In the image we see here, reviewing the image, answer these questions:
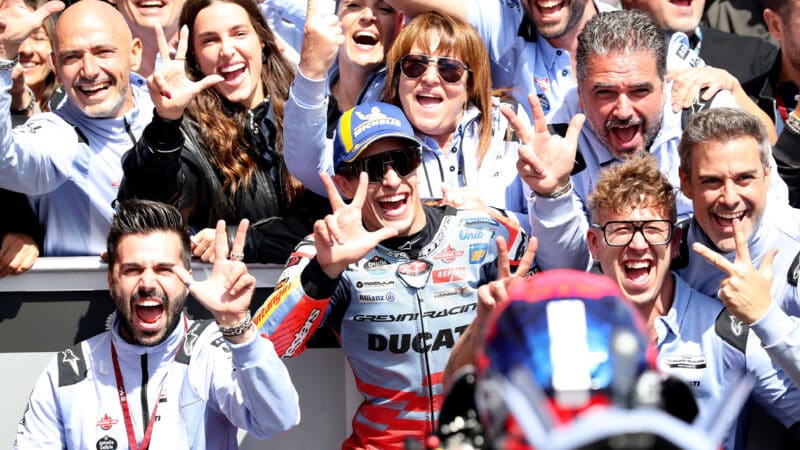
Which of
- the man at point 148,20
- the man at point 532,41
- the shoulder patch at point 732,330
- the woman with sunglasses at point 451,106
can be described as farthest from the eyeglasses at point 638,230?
the man at point 148,20

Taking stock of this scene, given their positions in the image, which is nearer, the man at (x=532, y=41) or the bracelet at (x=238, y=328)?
the bracelet at (x=238, y=328)

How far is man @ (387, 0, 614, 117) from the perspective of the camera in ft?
17.5

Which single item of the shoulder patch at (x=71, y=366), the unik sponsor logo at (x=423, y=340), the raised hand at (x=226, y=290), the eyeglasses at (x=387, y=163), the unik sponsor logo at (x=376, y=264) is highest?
the eyeglasses at (x=387, y=163)

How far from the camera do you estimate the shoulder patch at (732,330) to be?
4125mm

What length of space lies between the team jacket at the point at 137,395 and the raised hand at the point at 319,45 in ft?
3.66

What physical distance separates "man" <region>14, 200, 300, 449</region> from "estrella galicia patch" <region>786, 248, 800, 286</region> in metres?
2.08

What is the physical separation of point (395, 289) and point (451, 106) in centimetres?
99

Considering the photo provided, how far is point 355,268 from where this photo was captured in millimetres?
4312

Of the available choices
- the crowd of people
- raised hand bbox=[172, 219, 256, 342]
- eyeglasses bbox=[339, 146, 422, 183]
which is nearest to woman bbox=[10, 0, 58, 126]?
the crowd of people

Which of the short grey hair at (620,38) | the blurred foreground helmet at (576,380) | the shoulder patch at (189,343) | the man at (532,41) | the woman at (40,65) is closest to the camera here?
the blurred foreground helmet at (576,380)

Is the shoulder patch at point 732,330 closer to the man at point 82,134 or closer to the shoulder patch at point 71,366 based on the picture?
the shoulder patch at point 71,366

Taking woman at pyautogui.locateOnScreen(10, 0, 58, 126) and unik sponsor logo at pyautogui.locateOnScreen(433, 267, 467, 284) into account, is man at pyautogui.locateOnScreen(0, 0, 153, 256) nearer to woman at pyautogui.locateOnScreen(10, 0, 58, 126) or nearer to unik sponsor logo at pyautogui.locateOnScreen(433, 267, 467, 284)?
woman at pyautogui.locateOnScreen(10, 0, 58, 126)

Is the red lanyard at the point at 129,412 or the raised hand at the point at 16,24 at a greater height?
the raised hand at the point at 16,24

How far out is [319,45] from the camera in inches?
185
